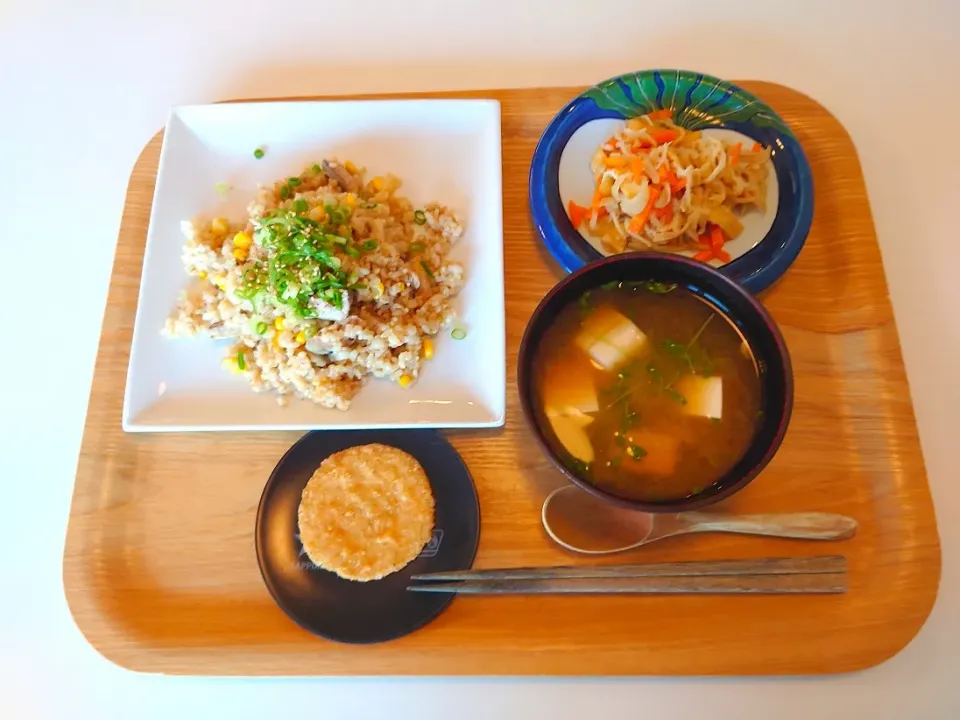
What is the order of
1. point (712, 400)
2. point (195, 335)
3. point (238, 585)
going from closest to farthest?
point (712, 400) < point (238, 585) < point (195, 335)

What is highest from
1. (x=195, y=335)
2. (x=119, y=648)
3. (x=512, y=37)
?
(x=512, y=37)

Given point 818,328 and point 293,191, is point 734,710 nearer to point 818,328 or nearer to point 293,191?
point 818,328

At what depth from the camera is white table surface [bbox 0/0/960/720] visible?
5.28ft

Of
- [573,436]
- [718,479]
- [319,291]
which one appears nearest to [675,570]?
[718,479]

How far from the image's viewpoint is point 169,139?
1954 mm

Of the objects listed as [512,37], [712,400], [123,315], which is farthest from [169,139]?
[712,400]

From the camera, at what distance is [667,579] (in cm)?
159

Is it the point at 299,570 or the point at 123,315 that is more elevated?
the point at 123,315

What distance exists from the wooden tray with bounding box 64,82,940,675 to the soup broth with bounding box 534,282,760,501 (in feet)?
0.73

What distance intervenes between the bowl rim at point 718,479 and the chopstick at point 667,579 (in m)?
0.25

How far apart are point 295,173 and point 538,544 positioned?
1309mm

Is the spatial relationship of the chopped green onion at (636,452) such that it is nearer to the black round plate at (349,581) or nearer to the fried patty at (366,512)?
the black round plate at (349,581)

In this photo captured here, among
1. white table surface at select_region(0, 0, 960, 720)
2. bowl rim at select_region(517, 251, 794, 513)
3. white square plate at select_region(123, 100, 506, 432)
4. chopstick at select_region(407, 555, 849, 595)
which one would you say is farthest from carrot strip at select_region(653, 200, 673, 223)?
chopstick at select_region(407, 555, 849, 595)

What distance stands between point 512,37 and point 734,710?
7.25ft
